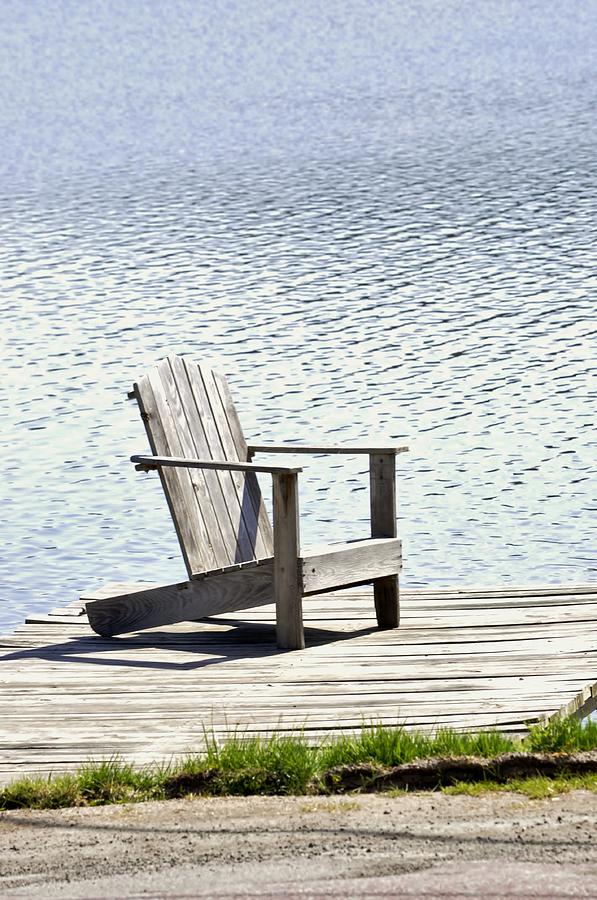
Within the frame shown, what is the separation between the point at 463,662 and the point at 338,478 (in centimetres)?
666

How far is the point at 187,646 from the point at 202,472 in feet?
2.67

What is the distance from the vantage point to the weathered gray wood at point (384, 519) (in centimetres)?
708

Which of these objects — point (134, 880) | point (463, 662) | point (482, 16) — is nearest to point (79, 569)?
point (463, 662)

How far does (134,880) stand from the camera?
13.8ft

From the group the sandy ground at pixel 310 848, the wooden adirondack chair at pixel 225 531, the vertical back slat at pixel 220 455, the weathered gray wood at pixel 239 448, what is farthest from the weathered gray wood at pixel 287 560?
the sandy ground at pixel 310 848

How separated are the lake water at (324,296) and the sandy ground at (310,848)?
5915 millimetres

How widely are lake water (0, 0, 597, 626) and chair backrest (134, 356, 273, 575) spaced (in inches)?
133

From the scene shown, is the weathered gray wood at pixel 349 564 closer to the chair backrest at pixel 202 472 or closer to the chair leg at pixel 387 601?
→ the chair leg at pixel 387 601

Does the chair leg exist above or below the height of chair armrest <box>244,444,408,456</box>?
below

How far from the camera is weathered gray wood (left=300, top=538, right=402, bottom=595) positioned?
6.83 metres

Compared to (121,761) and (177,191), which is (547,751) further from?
(177,191)

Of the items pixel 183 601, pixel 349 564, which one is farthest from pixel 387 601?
pixel 183 601

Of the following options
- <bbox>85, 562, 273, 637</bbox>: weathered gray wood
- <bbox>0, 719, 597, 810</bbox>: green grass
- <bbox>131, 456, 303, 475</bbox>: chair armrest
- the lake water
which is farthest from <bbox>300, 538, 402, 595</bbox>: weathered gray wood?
the lake water

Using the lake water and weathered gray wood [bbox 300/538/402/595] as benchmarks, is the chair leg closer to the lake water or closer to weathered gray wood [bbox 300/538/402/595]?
weathered gray wood [bbox 300/538/402/595]
